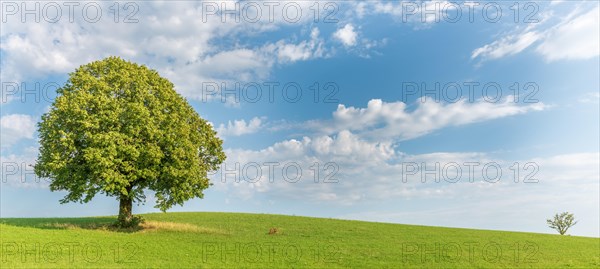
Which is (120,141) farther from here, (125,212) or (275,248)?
(275,248)

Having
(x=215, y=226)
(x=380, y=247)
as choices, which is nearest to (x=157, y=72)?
(x=215, y=226)

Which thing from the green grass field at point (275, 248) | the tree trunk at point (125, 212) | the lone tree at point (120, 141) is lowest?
the green grass field at point (275, 248)

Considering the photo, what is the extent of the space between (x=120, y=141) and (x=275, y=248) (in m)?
18.7

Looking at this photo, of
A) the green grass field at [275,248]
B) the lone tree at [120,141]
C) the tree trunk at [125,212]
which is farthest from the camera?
the tree trunk at [125,212]

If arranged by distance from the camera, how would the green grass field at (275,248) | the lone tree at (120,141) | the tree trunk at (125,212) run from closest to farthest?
the green grass field at (275,248) < the lone tree at (120,141) < the tree trunk at (125,212)

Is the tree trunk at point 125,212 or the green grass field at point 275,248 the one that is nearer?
the green grass field at point 275,248

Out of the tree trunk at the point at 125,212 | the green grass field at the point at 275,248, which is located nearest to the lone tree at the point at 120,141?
the tree trunk at the point at 125,212

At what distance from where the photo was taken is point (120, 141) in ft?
139

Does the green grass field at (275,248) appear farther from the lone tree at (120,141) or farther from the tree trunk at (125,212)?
the lone tree at (120,141)

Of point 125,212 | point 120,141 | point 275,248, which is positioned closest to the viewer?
point 275,248

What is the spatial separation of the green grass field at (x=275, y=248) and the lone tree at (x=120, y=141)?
482cm

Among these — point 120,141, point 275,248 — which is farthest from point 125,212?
point 275,248

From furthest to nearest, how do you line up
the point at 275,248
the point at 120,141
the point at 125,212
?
the point at 125,212
the point at 120,141
the point at 275,248

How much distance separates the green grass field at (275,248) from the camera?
34.1 meters
